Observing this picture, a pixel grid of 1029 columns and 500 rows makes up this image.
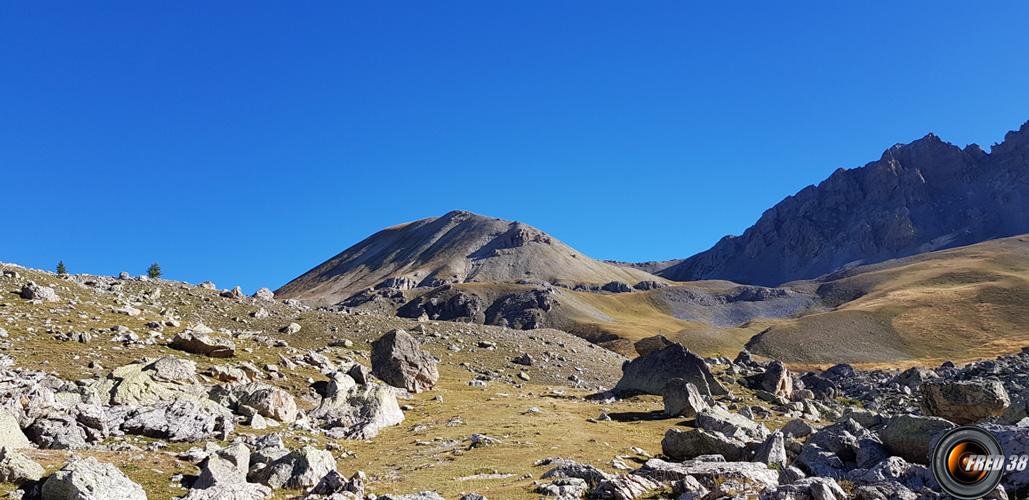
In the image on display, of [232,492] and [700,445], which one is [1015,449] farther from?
[232,492]

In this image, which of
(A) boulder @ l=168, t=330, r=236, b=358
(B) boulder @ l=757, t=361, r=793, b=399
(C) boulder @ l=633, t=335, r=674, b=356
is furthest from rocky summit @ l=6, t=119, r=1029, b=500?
(C) boulder @ l=633, t=335, r=674, b=356

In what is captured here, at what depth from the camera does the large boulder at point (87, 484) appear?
1730 cm

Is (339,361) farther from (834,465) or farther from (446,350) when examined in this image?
(834,465)

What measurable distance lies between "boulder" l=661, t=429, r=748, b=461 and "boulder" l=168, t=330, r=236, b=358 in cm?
3076

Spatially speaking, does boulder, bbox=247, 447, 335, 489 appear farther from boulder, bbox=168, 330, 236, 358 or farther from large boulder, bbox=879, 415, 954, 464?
boulder, bbox=168, 330, 236, 358

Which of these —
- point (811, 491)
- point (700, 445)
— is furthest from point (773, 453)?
point (811, 491)

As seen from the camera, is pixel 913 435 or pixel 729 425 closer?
pixel 913 435

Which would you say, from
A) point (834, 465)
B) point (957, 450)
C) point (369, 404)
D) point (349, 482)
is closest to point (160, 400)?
point (369, 404)

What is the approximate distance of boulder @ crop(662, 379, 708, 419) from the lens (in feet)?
152

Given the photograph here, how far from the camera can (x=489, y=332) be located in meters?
82.7

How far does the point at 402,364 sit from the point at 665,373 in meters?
23.0

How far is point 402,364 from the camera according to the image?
2018 inches

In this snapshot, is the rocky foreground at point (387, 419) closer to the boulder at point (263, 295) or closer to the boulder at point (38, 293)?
the boulder at point (38, 293)

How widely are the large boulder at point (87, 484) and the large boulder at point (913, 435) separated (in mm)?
24595
